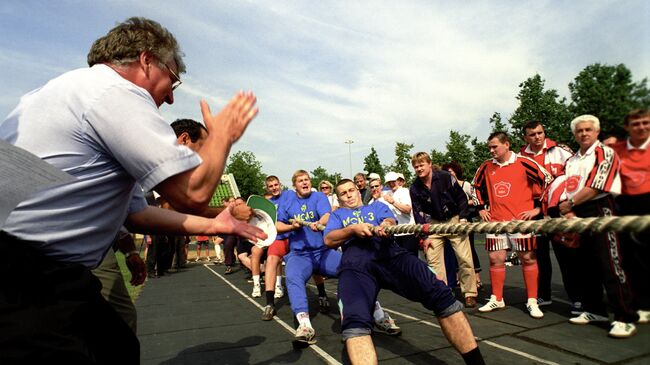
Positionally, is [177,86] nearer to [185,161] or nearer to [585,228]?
[185,161]

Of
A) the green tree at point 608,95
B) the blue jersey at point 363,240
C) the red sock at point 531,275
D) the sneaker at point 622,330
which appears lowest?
the red sock at point 531,275

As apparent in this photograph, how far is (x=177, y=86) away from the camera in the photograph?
5.81 ft

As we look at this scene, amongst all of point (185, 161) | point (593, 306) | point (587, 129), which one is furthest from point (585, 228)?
point (593, 306)

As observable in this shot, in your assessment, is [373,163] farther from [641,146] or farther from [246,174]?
[641,146]

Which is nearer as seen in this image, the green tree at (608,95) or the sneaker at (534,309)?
the green tree at (608,95)

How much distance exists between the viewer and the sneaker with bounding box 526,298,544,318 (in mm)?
4309

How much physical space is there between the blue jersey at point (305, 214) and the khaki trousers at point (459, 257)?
66.0 inches

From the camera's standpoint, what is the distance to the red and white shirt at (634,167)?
110 cm

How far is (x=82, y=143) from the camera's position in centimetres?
125

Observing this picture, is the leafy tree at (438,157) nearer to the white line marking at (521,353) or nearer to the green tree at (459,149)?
the green tree at (459,149)

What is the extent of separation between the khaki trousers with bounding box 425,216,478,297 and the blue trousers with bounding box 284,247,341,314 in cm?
162

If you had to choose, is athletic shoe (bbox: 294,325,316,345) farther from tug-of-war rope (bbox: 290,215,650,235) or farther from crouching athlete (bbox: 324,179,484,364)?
tug-of-war rope (bbox: 290,215,650,235)

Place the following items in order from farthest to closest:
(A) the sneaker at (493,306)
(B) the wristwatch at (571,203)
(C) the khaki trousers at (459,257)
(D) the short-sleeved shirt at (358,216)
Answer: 1. (C) the khaki trousers at (459,257)
2. (A) the sneaker at (493,306)
3. (D) the short-sleeved shirt at (358,216)
4. (B) the wristwatch at (571,203)

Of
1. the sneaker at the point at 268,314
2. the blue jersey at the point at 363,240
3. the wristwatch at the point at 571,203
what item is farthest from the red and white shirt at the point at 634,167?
the sneaker at the point at 268,314
